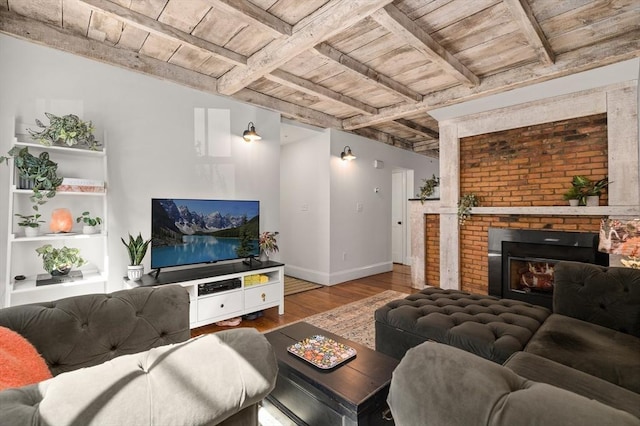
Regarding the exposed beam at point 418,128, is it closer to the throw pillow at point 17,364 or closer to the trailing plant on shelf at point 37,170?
the trailing plant on shelf at point 37,170

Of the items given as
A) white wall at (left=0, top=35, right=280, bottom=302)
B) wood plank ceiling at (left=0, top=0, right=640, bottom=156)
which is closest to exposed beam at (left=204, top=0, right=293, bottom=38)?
wood plank ceiling at (left=0, top=0, right=640, bottom=156)

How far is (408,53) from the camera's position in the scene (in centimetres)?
285

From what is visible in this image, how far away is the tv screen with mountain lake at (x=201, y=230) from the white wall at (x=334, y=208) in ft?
5.08

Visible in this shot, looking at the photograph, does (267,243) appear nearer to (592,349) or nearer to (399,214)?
(592,349)

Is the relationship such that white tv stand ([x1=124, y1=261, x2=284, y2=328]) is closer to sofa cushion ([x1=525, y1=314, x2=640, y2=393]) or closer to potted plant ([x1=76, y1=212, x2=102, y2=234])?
potted plant ([x1=76, y1=212, x2=102, y2=234])

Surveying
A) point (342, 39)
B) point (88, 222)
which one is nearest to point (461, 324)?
point (342, 39)

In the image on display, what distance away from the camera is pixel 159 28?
2377 mm

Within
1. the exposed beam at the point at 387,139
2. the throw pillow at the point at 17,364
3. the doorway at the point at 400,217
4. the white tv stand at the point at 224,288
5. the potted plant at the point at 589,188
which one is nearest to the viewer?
the throw pillow at the point at 17,364

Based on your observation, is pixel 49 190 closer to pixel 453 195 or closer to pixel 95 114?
pixel 95 114

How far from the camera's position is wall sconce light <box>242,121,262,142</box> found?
3619 mm

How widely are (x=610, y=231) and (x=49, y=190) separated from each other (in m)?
4.02

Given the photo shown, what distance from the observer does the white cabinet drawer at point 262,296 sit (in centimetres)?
321

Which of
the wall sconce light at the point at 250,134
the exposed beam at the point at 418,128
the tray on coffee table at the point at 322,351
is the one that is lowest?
the tray on coffee table at the point at 322,351

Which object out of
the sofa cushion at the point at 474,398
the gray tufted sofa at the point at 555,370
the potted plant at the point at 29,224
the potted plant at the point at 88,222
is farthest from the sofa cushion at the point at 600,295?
the potted plant at the point at 29,224
